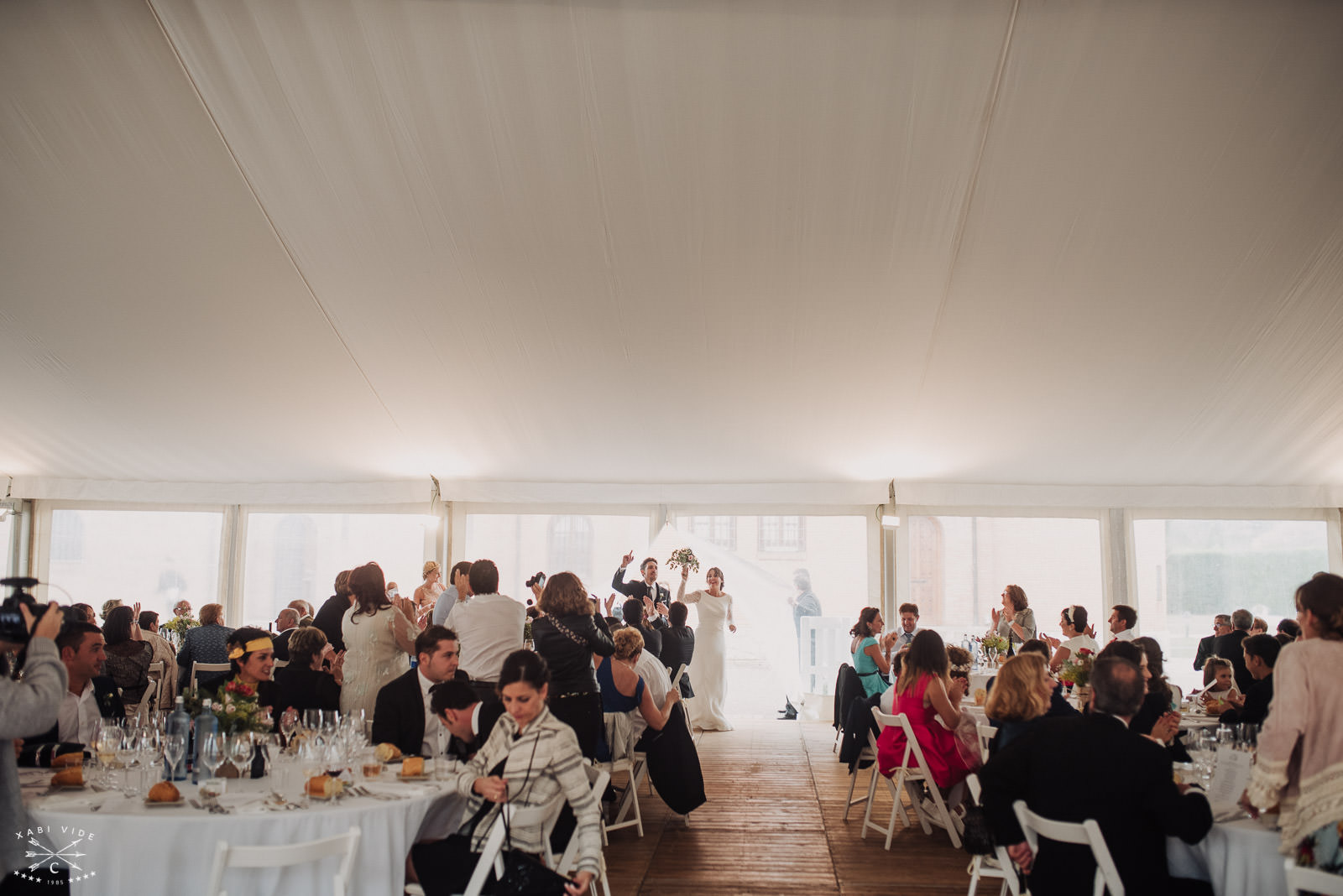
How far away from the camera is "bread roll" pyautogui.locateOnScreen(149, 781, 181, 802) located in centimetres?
303

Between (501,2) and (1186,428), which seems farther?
(1186,428)

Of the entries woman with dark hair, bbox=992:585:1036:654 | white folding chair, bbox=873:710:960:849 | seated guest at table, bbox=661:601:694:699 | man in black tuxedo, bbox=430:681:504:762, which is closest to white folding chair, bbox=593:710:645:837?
white folding chair, bbox=873:710:960:849

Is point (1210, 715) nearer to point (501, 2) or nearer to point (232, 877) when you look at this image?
point (232, 877)

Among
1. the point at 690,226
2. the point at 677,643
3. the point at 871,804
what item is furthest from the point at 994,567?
the point at 690,226

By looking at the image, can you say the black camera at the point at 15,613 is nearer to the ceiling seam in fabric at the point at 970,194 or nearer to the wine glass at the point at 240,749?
the wine glass at the point at 240,749

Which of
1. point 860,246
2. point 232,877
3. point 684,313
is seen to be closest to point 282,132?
point 684,313

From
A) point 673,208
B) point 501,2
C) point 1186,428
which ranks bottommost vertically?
point 1186,428

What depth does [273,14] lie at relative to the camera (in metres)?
5.43

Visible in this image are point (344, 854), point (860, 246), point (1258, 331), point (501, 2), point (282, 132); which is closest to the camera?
point (344, 854)

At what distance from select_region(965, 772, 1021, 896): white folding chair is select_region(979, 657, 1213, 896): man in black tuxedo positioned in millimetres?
91

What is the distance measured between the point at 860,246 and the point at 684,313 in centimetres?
142

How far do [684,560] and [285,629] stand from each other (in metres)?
3.73

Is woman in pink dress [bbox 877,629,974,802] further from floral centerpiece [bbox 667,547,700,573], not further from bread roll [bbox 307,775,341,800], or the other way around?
floral centerpiece [bbox 667,547,700,573]

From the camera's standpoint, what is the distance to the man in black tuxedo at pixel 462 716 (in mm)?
3750
